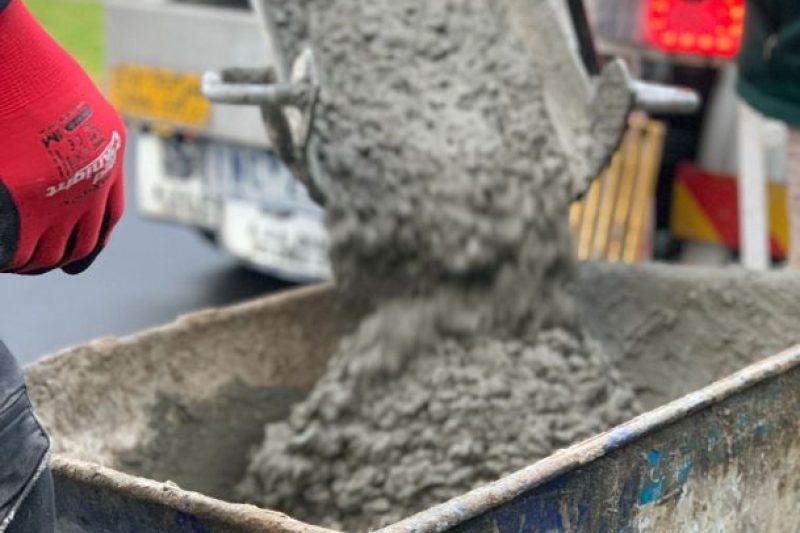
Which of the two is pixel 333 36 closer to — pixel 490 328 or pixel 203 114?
pixel 490 328

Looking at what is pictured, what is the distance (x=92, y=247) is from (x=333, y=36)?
1.50m

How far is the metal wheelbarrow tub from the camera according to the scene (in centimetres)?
218

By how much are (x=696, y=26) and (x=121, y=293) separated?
2866mm

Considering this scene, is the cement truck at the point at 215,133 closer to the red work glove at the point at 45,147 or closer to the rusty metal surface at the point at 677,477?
the rusty metal surface at the point at 677,477

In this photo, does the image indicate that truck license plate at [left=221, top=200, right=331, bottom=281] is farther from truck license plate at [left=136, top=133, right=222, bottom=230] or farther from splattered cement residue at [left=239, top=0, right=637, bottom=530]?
splattered cement residue at [left=239, top=0, right=637, bottom=530]

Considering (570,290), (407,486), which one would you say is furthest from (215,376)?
(570,290)

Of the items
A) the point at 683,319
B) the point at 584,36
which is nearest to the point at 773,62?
the point at 584,36

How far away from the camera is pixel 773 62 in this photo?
11.7 ft

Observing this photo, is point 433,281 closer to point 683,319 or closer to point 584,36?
point 683,319

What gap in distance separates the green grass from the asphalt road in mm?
3857

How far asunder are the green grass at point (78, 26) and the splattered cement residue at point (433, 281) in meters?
7.48

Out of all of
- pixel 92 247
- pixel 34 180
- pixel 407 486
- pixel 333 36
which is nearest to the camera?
pixel 34 180

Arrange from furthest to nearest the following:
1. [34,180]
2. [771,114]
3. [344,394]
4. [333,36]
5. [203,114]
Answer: [203,114], [771,114], [333,36], [344,394], [34,180]

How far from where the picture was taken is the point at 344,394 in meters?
3.15
